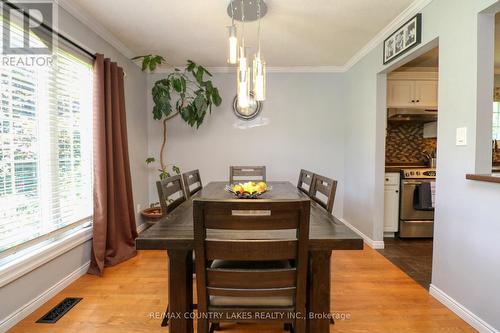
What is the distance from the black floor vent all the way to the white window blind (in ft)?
1.71

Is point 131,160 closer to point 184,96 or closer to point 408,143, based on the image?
point 184,96

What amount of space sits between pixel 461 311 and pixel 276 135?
9.09 ft

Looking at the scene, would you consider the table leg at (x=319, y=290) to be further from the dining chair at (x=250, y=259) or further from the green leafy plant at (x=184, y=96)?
the green leafy plant at (x=184, y=96)

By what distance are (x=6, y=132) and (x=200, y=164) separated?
237cm

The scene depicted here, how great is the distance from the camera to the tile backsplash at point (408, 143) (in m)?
3.92

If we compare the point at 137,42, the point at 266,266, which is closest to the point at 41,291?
the point at 266,266

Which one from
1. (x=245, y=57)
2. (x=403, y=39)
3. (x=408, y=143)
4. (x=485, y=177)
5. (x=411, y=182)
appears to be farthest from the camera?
(x=408, y=143)

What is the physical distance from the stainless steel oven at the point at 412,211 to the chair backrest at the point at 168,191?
2.73 m

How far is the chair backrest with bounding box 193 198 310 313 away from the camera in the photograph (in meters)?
0.97

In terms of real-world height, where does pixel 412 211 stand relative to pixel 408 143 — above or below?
below

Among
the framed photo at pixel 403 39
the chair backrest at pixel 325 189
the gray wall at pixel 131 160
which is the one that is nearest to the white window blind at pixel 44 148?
the gray wall at pixel 131 160

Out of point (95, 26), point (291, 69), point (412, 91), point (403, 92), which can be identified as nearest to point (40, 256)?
point (95, 26)

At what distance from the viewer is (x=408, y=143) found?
3936 millimetres

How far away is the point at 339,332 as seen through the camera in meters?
1.63
